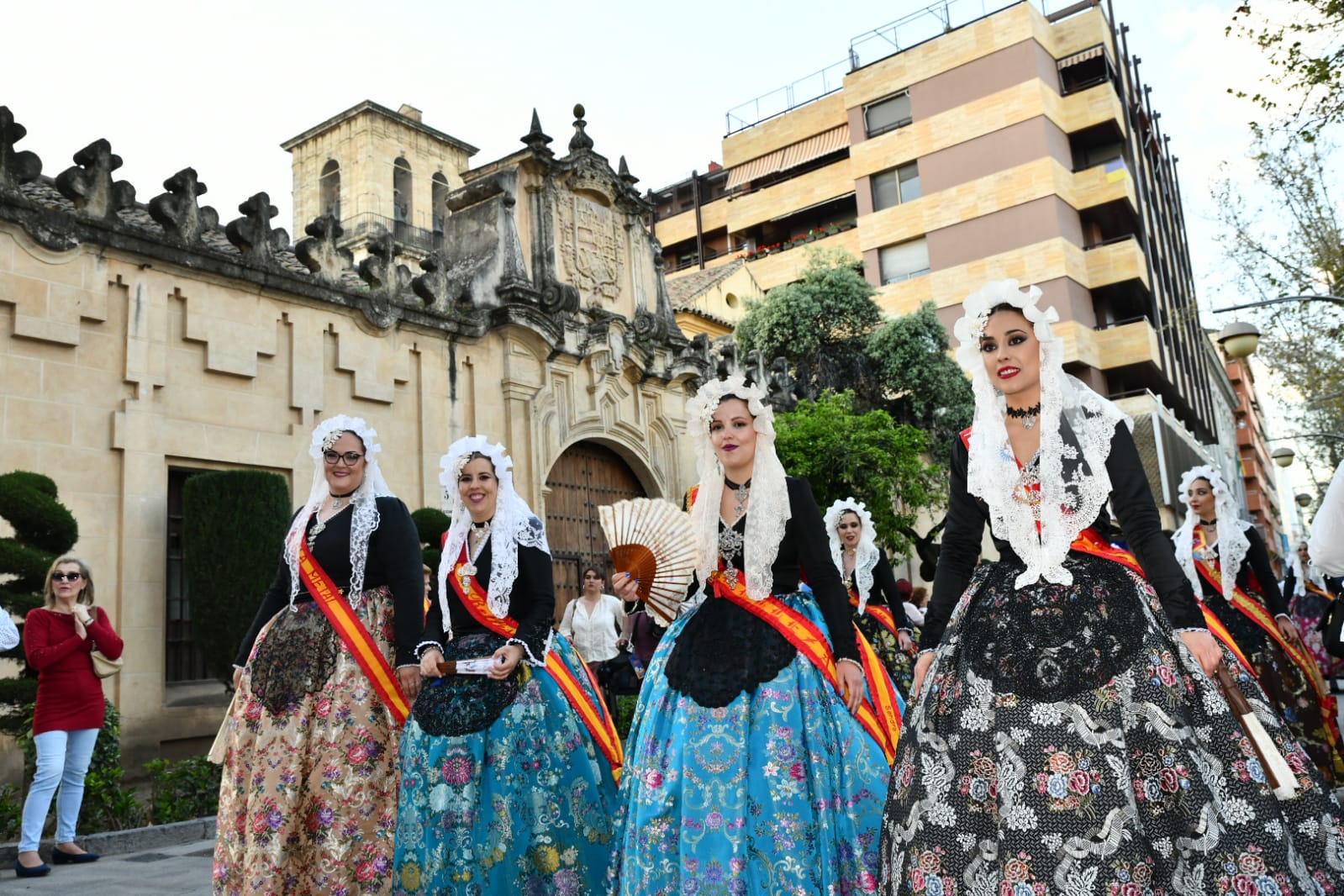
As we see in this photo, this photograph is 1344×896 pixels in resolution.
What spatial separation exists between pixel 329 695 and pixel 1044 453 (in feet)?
10.1

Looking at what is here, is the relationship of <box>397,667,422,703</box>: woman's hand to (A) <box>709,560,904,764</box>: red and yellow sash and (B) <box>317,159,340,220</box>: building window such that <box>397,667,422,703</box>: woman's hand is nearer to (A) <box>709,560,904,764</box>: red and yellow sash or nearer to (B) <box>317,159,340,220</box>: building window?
(A) <box>709,560,904,764</box>: red and yellow sash

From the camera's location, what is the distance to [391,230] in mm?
36281

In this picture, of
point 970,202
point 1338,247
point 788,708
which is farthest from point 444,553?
point 970,202

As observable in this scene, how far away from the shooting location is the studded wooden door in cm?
1442

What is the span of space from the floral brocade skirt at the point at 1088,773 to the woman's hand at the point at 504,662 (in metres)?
1.95

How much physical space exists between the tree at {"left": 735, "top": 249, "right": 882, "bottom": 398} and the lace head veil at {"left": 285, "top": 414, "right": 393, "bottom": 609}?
20.1 m

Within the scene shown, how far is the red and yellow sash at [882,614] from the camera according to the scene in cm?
791

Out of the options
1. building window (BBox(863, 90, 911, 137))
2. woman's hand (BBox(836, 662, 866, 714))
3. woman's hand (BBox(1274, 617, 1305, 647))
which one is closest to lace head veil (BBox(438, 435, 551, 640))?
woman's hand (BBox(836, 662, 866, 714))

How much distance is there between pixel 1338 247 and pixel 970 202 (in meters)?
Answer: 14.4

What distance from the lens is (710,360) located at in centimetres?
1777

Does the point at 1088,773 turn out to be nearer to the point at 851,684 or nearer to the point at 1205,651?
the point at 1205,651

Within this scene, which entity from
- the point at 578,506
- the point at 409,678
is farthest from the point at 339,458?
the point at 578,506

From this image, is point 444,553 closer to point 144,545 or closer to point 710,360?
point 144,545

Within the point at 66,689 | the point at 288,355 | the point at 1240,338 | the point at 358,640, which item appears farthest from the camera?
the point at 1240,338
